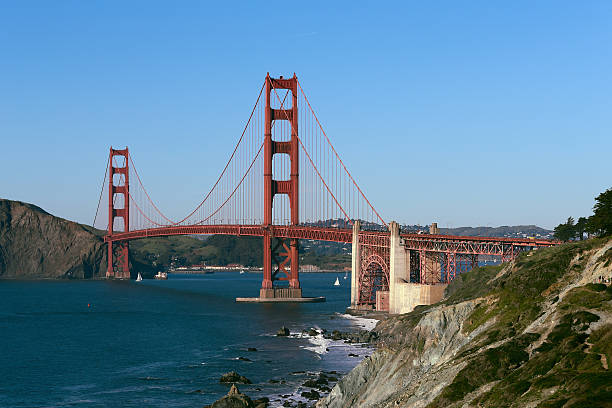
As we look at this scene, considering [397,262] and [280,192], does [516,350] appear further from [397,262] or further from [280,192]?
[280,192]

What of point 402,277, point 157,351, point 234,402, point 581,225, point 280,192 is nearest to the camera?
point 234,402

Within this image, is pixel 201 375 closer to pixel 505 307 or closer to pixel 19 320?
pixel 505 307

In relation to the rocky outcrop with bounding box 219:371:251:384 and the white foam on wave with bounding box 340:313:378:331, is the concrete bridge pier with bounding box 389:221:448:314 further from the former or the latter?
the rocky outcrop with bounding box 219:371:251:384

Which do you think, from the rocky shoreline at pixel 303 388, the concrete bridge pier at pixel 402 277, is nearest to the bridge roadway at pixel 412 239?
the concrete bridge pier at pixel 402 277

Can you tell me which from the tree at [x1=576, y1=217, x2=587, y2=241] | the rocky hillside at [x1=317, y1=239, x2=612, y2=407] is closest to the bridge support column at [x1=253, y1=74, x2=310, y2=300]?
the tree at [x1=576, y1=217, x2=587, y2=241]

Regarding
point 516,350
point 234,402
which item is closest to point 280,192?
point 234,402

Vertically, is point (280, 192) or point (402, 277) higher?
point (280, 192)
